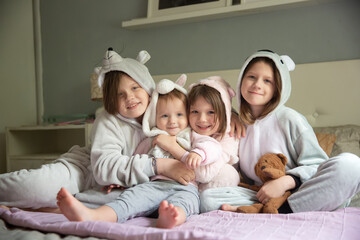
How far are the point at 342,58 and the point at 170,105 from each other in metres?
1.45

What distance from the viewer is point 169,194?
1.25 meters

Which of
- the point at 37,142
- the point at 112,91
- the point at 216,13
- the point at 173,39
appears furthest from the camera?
the point at 37,142

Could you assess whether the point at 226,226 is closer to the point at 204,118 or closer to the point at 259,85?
the point at 204,118

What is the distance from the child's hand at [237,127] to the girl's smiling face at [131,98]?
0.37 m

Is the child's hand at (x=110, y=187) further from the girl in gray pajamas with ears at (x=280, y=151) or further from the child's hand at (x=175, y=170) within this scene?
the girl in gray pajamas with ears at (x=280, y=151)

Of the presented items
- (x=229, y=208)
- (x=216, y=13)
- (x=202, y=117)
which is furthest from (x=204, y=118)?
(x=216, y=13)

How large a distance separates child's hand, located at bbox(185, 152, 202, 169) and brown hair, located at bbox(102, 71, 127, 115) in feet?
1.41

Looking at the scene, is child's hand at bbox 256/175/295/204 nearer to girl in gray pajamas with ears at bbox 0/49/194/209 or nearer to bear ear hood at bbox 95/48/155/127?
girl in gray pajamas with ears at bbox 0/49/194/209

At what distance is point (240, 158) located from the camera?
56.4 inches

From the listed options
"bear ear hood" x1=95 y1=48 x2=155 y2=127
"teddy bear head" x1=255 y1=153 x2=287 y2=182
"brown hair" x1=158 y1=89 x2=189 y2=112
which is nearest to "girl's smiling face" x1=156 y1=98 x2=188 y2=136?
"brown hair" x1=158 y1=89 x2=189 y2=112

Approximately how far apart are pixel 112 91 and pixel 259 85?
0.60m

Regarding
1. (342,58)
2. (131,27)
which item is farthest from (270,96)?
(131,27)

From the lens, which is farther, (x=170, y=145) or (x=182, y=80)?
(x=182, y=80)

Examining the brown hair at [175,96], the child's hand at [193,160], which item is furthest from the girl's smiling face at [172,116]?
the child's hand at [193,160]
